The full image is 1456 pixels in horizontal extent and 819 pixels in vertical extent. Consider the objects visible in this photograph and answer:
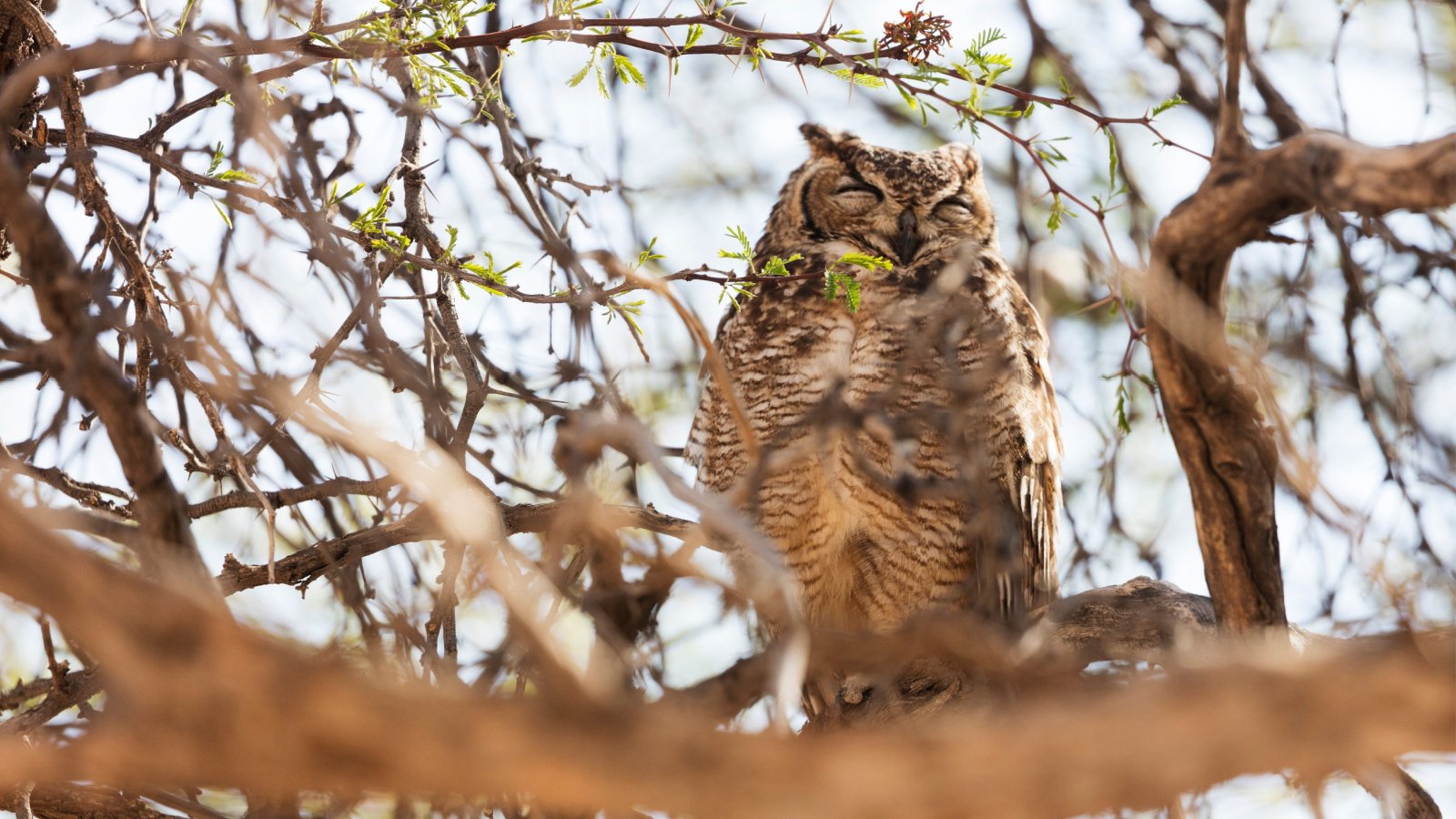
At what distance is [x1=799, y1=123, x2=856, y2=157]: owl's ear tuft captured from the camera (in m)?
3.88

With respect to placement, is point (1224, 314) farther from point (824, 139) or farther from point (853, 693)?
point (824, 139)

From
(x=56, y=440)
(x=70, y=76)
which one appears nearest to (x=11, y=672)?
(x=56, y=440)

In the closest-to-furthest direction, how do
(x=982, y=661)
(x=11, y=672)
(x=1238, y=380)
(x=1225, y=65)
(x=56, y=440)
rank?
(x=982, y=661), (x=1225, y=65), (x=1238, y=380), (x=56, y=440), (x=11, y=672)

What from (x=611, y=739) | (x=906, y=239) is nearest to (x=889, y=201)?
(x=906, y=239)

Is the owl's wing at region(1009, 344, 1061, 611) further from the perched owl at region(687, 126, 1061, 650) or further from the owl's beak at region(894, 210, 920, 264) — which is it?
the owl's beak at region(894, 210, 920, 264)

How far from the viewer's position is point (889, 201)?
12.2 ft

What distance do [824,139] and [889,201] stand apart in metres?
0.36

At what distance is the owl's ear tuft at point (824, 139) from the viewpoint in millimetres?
3875

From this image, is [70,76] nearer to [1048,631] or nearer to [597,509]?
[597,509]

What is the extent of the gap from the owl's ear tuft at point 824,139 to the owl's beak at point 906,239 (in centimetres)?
36

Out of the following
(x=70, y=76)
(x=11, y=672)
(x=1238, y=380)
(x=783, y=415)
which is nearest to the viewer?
(x=1238, y=380)

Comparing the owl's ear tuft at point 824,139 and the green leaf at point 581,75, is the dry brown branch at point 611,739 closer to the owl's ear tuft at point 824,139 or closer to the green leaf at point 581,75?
the green leaf at point 581,75

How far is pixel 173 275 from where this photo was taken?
7.40ft

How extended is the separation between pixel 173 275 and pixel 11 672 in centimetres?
128
